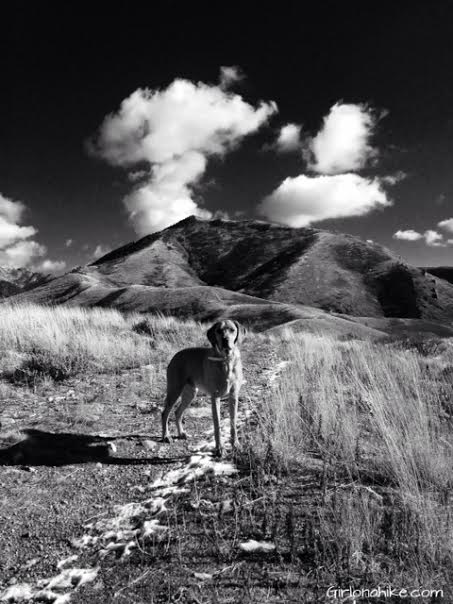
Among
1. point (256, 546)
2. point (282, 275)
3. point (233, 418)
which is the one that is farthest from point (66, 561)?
point (282, 275)

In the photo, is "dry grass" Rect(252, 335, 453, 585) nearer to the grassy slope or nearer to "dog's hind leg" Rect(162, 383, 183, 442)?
the grassy slope

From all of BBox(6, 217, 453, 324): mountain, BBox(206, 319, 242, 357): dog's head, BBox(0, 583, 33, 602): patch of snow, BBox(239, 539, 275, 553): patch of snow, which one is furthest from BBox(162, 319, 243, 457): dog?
BBox(6, 217, 453, 324): mountain

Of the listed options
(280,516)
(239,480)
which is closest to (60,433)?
(239,480)

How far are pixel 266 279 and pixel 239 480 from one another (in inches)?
5399

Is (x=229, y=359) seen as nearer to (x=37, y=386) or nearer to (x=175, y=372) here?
(x=175, y=372)

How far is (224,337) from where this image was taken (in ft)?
16.2

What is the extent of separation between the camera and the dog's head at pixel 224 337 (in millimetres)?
4938

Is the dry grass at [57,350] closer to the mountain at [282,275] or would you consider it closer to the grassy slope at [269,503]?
the grassy slope at [269,503]

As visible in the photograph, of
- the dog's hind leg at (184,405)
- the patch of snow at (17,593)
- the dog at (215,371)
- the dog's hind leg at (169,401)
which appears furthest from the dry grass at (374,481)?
the patch of snow at (17,593)

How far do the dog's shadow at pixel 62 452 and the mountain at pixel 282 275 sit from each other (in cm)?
4561

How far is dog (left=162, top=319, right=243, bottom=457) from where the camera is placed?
195 inches

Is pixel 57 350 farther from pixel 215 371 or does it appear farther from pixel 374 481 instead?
pixel 374 481

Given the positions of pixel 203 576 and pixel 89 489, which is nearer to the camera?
pixel 203 576

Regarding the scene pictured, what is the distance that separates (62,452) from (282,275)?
432 feet
